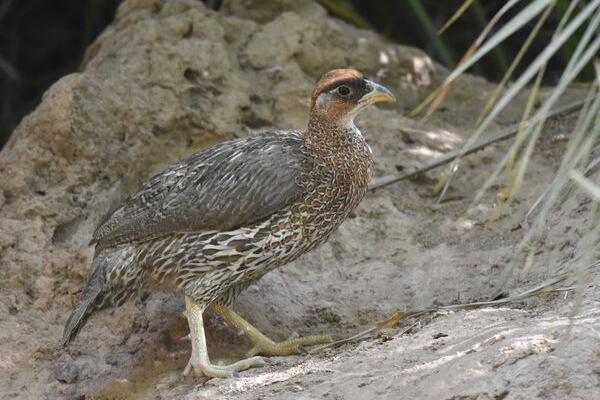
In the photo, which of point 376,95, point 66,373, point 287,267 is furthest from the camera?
point 287,267

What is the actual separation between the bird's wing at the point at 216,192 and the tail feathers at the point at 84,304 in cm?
18

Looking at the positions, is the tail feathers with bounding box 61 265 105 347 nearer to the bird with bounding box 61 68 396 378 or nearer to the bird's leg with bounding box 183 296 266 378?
the bird with bounding box 61 68 396 378

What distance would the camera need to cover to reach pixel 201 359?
4934mm

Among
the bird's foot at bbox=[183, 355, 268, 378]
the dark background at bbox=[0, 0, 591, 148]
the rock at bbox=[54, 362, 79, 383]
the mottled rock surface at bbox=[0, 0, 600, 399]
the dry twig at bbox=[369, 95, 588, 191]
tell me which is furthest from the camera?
the dark background at bbox=[0, 0, 591, 148]

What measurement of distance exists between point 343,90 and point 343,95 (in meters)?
0.03

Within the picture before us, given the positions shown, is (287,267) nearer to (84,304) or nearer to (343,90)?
(343,90)

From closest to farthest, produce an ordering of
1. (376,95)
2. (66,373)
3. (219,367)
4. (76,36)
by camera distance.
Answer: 1. (219,367)
2. (66,373)
3. (376,95)
4. (76,36)

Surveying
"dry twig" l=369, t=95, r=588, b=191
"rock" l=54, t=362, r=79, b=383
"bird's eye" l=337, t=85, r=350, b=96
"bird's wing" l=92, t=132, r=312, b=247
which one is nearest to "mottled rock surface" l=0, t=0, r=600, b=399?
"rock" l=54, t=362, r=79, b=383

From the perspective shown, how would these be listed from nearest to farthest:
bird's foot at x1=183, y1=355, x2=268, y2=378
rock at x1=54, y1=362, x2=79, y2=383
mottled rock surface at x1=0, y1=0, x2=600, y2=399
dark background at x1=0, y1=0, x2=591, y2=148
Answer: mottled rock surface at x1=0, y1=0, x2=600, y2=399 < bird's foot at x1=183, y1=355, x2=268, y2=378 < rock at x1=54, y1=362, x2=79, y2=383 < dark background at x1=0, y1=0, x2=591, y2=148

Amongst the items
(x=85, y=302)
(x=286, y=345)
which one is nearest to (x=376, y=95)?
(x=286, y=345)

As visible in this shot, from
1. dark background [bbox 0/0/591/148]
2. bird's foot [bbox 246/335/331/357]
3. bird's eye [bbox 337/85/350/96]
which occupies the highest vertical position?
dark background [bbox 0/0/591/148]

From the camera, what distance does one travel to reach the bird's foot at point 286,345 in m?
5.22

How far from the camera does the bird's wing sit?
508cm

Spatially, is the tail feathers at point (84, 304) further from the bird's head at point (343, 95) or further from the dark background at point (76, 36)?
the dark background at point (76, 36)
